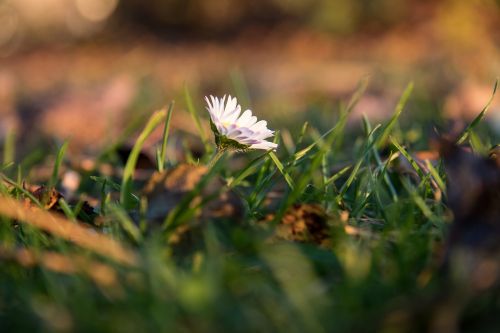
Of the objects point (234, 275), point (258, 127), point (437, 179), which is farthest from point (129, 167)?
point (437, 179)

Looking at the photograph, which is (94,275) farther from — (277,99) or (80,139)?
(277,99)

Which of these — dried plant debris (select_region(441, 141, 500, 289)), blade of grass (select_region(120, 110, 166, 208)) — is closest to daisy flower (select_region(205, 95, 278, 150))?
blade of grass (select_region(120, 110, 166, 208))

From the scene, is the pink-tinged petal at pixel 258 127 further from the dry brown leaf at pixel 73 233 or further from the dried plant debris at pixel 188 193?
the dry brown leaf at pixel 73 233

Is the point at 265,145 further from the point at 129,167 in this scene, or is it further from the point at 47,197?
the point at 47,197

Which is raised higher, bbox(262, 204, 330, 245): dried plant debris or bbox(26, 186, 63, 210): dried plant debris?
bbox(26, 186, 63, 210): dried plant debris

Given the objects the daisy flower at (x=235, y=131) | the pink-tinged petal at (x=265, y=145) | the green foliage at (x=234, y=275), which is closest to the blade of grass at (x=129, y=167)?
the green foliage at (x=234, y=275)

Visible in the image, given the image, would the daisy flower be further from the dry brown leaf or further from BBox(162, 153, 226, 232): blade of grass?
the dry brown leaf
